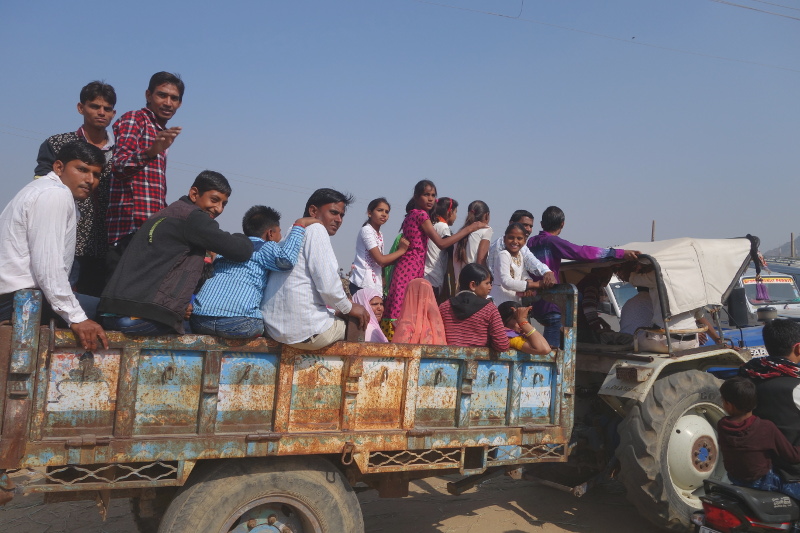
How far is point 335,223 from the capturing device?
394cm

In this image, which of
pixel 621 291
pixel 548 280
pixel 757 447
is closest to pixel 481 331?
pixel 548 280

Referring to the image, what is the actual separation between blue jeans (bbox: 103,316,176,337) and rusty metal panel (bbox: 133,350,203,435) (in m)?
0.10

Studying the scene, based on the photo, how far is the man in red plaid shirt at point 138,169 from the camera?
398 centimetres

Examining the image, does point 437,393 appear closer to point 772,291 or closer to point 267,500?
point 267,500

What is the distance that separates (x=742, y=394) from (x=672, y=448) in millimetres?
1302

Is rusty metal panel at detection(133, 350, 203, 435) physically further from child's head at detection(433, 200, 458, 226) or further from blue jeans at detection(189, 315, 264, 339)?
child's head at detection(433, 200, 458, 226)

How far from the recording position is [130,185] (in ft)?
13.4

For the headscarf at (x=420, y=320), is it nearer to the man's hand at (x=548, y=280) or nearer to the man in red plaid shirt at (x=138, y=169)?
the man's hand at (x=548, y=280)

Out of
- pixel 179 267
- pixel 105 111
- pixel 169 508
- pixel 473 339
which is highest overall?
pixel 105 111

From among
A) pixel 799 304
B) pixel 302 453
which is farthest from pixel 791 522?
pixel 799 304

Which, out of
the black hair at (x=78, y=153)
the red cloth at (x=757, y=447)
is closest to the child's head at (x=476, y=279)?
the red cloth at (x=757, y=447)

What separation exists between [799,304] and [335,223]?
8.44m

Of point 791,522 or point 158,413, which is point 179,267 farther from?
point 791,522

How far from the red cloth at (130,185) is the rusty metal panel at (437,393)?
208cm
